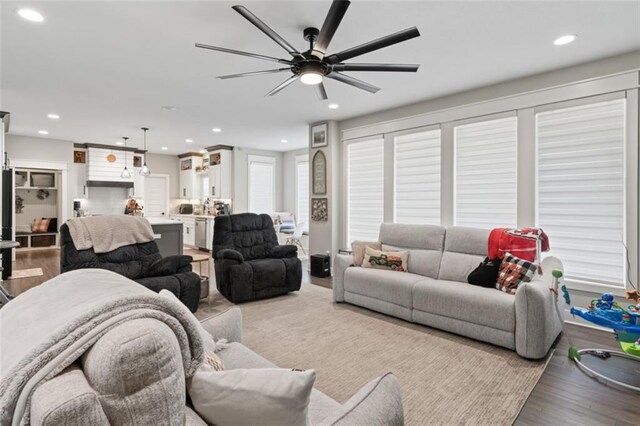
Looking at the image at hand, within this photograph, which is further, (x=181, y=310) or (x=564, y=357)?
(x=564, y=357)

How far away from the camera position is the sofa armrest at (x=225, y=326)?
188 centimetres

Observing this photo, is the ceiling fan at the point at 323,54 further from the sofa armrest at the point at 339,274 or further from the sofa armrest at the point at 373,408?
the sofa armrest at the point at 339,274

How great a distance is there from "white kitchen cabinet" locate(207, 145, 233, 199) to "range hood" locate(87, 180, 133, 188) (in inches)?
86.0

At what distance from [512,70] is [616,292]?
8.25ft

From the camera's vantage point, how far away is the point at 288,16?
257cm

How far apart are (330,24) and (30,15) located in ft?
7.70

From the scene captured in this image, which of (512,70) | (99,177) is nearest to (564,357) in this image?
(512,70)

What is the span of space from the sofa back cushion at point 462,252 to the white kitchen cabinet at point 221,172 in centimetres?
595

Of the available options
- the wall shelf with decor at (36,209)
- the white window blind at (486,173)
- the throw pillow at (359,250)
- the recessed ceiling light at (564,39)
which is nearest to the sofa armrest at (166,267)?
the throw pillow at (359,250)

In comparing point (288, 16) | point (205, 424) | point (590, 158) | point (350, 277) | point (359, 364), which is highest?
point (288, 16)

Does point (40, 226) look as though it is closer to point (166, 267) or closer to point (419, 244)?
point (166, 267)

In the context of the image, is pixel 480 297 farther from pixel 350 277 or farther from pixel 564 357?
pixel 350 277

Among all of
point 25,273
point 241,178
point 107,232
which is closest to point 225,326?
point 107,232

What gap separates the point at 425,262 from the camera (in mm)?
3947
